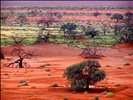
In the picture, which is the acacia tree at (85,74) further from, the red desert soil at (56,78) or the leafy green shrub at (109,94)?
the leafy green shrub at (109,94)

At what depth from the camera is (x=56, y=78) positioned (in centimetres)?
2158

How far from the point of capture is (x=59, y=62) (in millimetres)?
29094

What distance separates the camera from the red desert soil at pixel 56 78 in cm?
1642

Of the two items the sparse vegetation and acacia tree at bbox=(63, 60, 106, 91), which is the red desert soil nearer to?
the sparse vegetation

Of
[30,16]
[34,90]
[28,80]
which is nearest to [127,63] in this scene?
[28,80]

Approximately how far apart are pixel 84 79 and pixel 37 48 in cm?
1871

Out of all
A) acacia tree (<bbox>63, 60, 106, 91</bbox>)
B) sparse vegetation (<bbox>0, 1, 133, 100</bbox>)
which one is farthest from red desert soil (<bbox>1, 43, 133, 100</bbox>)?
acacia tree (<bbox>63, 60, 106, 91</bbox>)

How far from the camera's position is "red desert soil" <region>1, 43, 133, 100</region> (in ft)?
53.9

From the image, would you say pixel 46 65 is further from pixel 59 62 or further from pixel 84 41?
pixel 84 41

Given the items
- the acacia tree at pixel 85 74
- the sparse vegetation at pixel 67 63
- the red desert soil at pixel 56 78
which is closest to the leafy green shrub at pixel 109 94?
the sparse vegetation at pixel 67 63

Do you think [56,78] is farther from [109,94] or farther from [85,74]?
[109,94]

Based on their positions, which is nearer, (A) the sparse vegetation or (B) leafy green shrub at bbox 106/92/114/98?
(B) leafy green shrub at bbox 106/92/114/98

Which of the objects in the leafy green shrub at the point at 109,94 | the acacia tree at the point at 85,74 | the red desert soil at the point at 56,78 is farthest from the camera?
Answer: the acacia tree at the point at 85,74

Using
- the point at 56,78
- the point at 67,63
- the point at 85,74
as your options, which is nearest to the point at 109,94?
the point at 85,74
